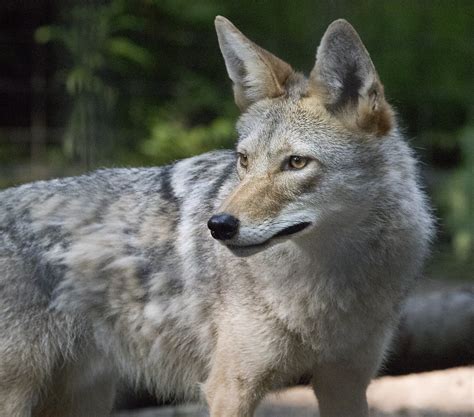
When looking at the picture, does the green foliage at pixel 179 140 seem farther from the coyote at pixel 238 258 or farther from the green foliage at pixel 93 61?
the coyote at pixel 238 258

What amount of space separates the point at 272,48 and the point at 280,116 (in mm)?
5522

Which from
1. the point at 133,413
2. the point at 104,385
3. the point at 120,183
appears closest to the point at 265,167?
the point at 120,183

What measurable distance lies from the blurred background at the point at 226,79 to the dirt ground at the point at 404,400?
8.24 ft

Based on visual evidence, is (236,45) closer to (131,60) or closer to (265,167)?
(265,167)

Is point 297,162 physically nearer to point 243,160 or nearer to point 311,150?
point 311,150

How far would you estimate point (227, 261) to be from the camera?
177 inches

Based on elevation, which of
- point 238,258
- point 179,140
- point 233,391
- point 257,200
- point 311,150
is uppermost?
point 311,150

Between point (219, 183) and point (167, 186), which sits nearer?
point (219, 183)

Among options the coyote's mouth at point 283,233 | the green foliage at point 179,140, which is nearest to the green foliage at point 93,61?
the green foliage at point 179,140

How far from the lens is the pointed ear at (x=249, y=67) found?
4.37 m

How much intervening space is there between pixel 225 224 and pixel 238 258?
0.62m

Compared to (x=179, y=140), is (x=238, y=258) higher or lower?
higher

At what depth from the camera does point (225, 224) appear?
384 cm

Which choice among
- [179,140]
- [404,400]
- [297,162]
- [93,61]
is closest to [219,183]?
[297,162]
